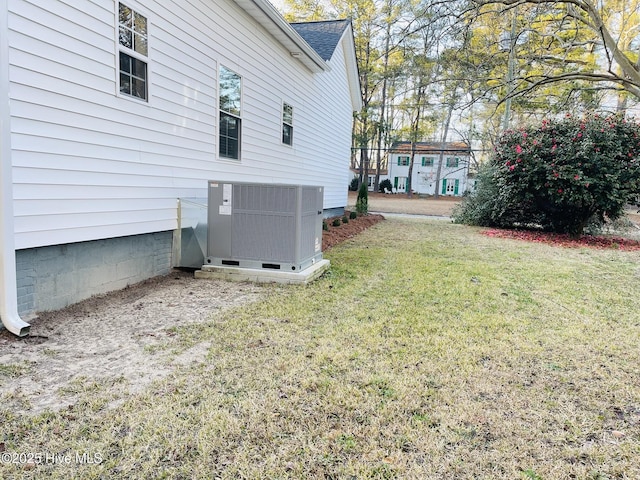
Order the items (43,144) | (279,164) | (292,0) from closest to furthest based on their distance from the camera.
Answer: (43,144), (279,164), (292,0)

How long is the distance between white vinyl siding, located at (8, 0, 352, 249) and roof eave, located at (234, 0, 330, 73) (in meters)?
0.19

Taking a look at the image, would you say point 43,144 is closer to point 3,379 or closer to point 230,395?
point 3,379

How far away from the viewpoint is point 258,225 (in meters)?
5.43

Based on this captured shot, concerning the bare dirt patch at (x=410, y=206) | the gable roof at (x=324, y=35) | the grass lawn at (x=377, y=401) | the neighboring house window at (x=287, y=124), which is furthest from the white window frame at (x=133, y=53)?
the bare dirt patch at (x=410, y=206)

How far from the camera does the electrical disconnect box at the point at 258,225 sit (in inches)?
209

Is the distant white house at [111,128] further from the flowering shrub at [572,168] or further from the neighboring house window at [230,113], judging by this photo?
the flowering shrub at [572,168]

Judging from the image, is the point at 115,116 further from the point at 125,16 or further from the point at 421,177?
the point at 421,177

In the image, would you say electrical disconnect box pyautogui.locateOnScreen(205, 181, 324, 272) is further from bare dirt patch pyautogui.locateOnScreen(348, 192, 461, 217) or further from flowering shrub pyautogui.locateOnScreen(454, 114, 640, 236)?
bare dirt patch pyautogui.locateOnScreen(348, 192, 461, 217)

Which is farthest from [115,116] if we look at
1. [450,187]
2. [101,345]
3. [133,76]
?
[450,187]

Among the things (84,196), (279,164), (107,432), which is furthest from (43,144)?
(279,164)

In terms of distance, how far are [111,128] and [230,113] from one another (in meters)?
2.88

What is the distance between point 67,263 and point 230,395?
8.28ft

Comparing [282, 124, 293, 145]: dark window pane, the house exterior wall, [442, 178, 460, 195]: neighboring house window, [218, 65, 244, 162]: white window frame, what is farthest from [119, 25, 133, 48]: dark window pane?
[442, 178, 460, 195]: neighboring house window

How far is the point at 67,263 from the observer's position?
397 cm
